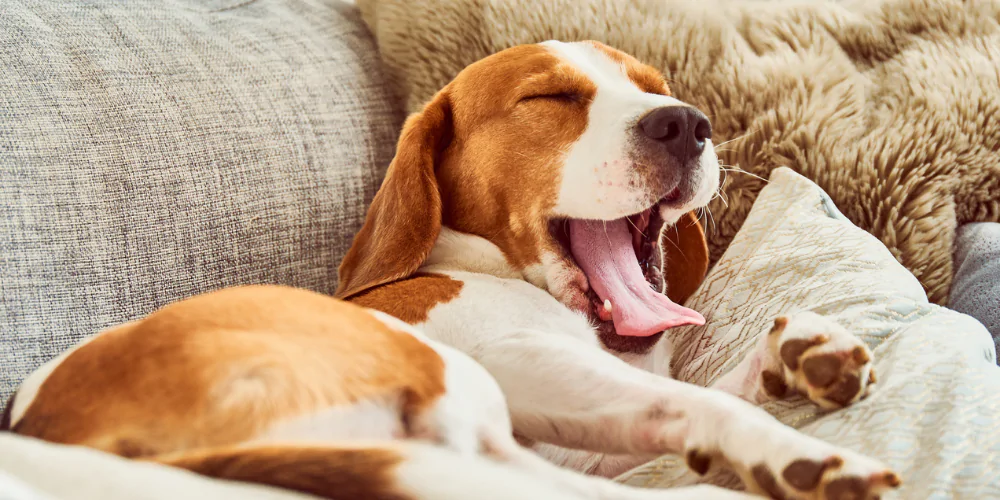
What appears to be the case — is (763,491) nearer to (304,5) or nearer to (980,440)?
(980,440)

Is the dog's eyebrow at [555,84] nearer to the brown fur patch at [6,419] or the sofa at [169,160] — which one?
the sofa at [169,160]

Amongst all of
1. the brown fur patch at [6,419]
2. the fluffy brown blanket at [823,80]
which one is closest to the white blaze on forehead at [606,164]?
the fluffy brown blanket at [823,80]

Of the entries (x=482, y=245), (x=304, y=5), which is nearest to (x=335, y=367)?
(x=482, y=245)

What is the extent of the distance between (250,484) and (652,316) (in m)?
0.95

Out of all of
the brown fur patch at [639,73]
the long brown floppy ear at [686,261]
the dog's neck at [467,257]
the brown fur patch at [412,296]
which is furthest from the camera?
the long brown floppy ear at [686,261]

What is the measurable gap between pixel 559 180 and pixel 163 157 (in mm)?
853

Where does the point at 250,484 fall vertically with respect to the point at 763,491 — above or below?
above

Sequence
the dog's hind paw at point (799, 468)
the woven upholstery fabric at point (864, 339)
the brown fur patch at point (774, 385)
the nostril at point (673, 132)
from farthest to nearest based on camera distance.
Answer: the nostril at point (673, 132) < the brown fur patch at point (774, 385) < the woven upholstery fabric at point (864, 339) < the dog's hind paw at point (799, 468)

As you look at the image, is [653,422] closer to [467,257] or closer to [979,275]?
[467,257]

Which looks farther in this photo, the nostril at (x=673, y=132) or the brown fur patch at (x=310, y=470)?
the nostril at (x=673, y=132)

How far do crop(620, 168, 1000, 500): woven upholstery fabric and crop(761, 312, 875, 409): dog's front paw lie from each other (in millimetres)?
20

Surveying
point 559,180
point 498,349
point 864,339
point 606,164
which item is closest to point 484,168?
point 559,180

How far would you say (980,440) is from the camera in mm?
923

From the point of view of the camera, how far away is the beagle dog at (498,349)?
74 cm
